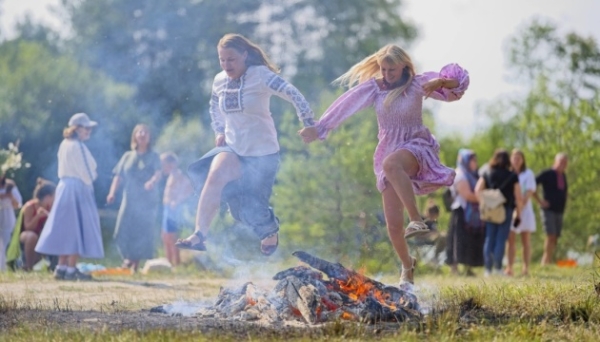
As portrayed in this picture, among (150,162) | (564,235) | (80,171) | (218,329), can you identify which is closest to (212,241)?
(150,162)

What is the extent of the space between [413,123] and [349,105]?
57cm

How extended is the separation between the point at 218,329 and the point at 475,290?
103 inches

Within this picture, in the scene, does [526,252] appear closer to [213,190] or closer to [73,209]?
[73,209]

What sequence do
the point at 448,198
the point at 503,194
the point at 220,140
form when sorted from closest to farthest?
the point at 220,140
the point at 503,194
the point at 448,198

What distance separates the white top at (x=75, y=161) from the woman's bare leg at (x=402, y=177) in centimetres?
564

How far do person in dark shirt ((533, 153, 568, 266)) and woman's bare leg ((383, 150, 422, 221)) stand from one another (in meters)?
9.81

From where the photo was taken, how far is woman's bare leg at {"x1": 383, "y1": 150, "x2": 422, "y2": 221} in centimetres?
979

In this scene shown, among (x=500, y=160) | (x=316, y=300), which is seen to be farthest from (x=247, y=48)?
(x=500, y=160)

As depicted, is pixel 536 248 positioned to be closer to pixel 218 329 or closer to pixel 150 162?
pixel 150 162

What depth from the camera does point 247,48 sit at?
10148 millimetres

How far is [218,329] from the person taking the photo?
7891 millimetres

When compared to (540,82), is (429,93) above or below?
below

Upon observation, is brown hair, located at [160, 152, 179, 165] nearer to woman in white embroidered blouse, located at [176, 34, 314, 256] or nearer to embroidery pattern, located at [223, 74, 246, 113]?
woman in white embroidered blouse, located at [176, 34, 314, 256]

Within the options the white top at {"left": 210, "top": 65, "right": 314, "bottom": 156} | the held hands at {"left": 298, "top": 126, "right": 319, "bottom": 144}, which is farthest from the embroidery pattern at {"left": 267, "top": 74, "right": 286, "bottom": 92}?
the held hands at {"left": 298, "top": 126, "right": 319, "bottom": 144}
